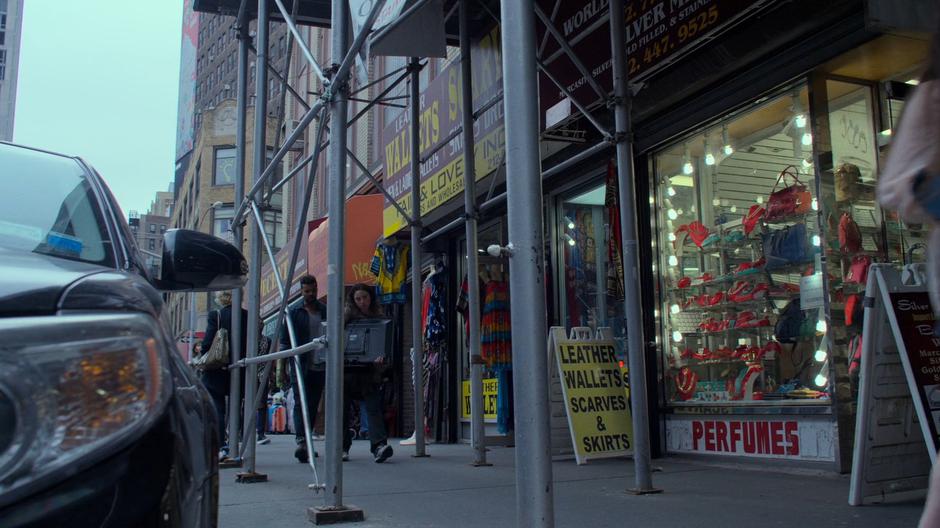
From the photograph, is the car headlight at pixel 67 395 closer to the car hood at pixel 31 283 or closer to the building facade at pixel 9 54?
the car hood at pixel 31 283

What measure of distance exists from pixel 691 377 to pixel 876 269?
320 cm

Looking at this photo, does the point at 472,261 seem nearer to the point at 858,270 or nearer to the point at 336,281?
the point at 336,281

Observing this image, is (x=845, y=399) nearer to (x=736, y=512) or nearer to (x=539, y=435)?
(x=736, y=512)

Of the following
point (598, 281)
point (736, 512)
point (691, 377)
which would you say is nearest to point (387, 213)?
point (598, 281)

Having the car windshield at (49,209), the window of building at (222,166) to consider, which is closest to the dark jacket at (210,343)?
the car windshield at (49,209)

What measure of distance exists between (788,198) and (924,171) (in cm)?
574

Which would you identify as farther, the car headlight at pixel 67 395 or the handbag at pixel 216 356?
the handbag at pixel 216 356

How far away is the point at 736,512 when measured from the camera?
4.69 metres

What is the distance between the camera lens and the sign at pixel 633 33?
6340mm

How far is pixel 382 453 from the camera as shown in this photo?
26.6 ft

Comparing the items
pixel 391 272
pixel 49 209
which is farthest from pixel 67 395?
pixel 391 272

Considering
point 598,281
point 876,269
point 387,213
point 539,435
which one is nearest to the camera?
point 539,435

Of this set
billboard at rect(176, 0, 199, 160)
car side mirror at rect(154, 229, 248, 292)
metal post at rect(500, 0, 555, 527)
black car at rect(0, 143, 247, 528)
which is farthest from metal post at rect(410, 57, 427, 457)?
billboard at rect(176, 0, 199, 160)

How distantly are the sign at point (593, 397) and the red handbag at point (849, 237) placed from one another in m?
2.23
